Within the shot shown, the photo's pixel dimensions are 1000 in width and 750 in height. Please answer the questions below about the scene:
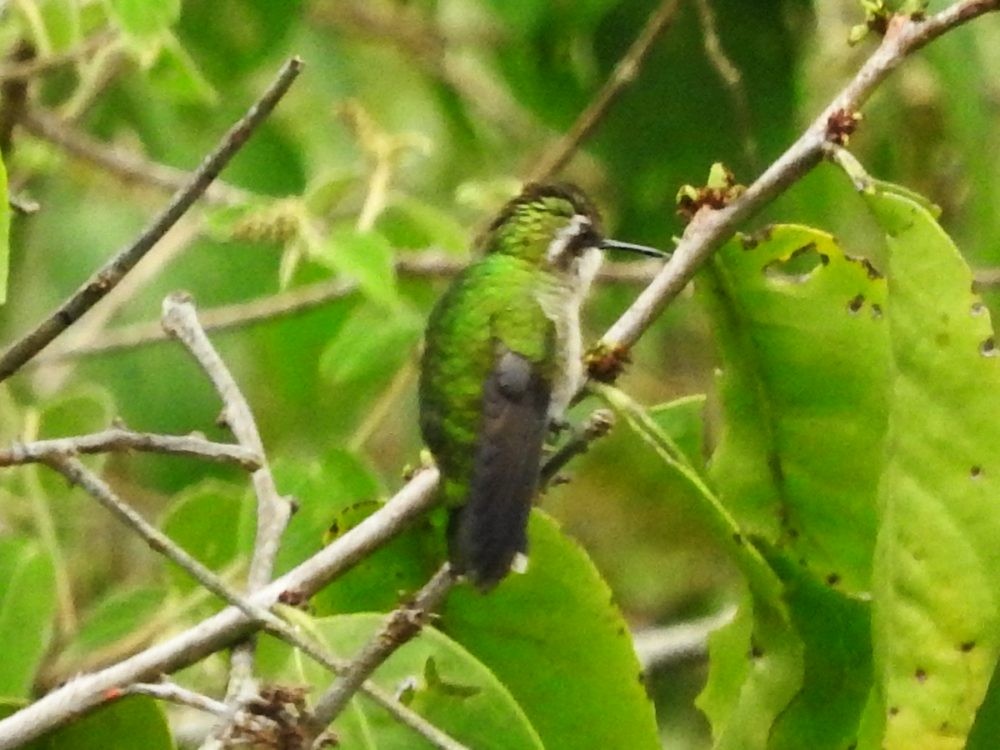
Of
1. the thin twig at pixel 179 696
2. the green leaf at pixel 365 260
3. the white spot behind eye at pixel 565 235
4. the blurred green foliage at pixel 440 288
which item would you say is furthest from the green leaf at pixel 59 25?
the thin twig at pixel 179 696

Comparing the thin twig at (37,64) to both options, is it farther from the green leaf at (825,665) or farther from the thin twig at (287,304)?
the green leaf at (825,665)

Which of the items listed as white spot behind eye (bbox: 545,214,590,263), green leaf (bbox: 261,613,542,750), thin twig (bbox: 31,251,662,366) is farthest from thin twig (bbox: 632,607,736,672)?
green leaf (bbox: 261,613,542,750)

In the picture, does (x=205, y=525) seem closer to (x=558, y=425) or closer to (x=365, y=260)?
(x=365, y=260)

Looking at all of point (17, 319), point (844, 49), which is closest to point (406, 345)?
point (844, 49)

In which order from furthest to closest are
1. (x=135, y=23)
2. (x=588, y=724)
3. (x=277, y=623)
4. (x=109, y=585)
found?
1. (x=109, y=585)
2. (x=135, y=23)
3. (x=588, y=724)
4. (x=277, y=623)

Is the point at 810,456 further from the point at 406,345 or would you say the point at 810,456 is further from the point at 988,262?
the point at 988,262
